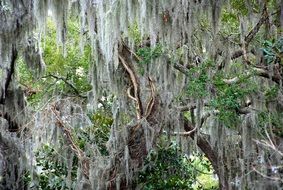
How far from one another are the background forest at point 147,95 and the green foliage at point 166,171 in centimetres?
2

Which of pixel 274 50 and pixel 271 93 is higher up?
pixel 274 50

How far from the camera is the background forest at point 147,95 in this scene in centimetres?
561

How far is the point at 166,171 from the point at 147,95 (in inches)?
61.4

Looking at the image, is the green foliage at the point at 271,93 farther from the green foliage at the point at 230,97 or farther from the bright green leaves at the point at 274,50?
the bright green leaves at the point at 274,50

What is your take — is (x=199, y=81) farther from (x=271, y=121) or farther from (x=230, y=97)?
(x=271, y=121)

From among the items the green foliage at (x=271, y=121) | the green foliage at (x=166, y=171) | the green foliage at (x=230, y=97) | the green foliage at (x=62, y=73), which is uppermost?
the green foliage at (x=62, y=73)

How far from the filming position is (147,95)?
6059 millimetres

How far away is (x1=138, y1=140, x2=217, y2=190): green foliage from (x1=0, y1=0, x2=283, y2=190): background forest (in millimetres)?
20

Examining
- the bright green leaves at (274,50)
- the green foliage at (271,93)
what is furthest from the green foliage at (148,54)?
the bright green leaves at (274,50)

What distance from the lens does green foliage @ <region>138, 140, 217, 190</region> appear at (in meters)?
6.78

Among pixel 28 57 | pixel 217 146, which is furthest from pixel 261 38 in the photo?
pixel 28 57

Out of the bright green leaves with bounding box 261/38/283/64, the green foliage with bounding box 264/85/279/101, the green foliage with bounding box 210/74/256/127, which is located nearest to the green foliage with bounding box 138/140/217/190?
the green foliage with bounding box 210/74/256/127

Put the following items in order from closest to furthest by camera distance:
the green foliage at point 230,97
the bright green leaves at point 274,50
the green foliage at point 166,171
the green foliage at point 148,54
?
the bright green leaves at point 274,50 → the green foliage at point 230,97 → the green foliage at point 148,54 → the green foliage at point 166,171

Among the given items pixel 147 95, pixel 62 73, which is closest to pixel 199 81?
pixel 147 95
